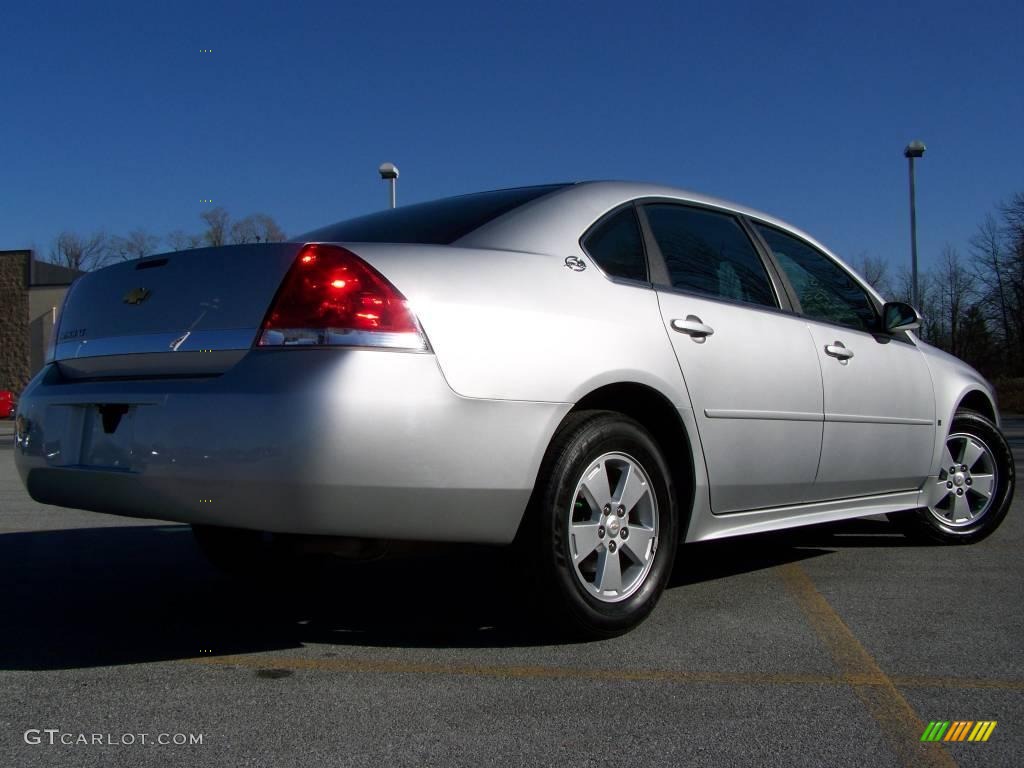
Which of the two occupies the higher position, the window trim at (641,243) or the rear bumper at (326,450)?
the window trim at (641,243)

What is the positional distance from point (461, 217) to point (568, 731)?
1938mm

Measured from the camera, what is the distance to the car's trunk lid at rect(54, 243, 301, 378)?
3.08 metres

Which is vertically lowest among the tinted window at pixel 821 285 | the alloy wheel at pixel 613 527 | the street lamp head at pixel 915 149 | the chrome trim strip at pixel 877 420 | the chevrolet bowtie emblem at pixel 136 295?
the alloy wheel at pixel 613 527

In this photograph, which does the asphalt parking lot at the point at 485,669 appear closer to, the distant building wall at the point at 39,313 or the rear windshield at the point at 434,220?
the rear windshield at the point at 434,220

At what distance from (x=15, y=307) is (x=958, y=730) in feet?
138

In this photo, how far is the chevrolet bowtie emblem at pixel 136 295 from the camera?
3364 mm

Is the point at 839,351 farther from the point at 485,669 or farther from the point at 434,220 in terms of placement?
the point at 485,669

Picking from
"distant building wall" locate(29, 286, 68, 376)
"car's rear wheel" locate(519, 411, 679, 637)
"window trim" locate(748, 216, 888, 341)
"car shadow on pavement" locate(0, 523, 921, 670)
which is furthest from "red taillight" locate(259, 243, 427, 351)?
"distant building wall" locate(29, 286, 68, 376)

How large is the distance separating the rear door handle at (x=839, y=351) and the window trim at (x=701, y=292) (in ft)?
0.80

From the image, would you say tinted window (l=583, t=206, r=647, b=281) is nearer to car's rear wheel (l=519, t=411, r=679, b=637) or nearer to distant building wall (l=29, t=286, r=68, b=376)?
car's rear wheel (l=519, t=411, r=679, b=637)

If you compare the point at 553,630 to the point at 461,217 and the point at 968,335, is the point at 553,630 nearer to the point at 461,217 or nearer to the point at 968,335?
the point at 461,217

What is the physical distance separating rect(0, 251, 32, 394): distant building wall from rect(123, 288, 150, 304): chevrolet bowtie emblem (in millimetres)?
39927

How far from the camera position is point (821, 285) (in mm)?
4922

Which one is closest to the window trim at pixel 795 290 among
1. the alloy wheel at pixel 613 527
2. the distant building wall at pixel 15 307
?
the alloy wheel at pixel 613 527
